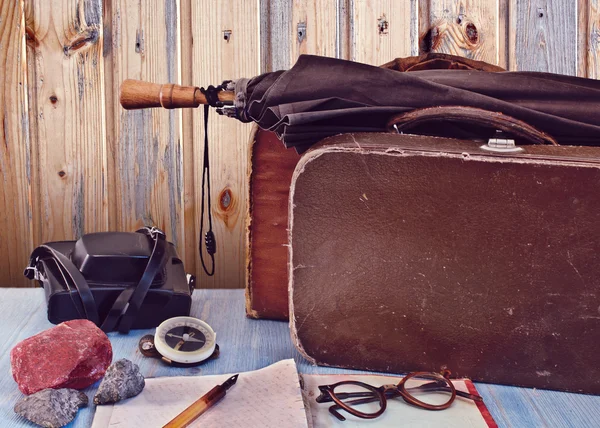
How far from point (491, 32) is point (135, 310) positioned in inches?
40.8

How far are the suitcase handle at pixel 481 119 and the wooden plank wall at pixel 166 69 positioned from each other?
0.62m

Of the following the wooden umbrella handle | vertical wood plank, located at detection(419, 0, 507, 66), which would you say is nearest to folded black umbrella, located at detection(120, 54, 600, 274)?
the wooden umbrella handle

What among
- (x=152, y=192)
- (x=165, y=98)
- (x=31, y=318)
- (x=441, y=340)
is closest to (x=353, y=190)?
(x=441, y=340)

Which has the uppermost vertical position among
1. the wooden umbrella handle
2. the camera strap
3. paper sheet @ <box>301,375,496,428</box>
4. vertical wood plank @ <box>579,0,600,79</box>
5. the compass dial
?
vertical wood plank @ <box>579,0,600,79</box>

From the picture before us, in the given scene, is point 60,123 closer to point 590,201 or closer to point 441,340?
point 441,340

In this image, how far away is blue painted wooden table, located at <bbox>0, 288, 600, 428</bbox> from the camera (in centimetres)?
79

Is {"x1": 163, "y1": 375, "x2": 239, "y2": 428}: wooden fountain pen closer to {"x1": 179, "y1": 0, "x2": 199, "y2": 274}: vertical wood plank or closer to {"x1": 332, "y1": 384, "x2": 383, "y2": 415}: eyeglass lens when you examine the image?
{"x1": 332, "y1": 384, "x2": 383, "y2": 415}: eyeglass lens

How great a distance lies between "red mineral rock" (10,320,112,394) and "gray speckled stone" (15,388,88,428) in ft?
0.09

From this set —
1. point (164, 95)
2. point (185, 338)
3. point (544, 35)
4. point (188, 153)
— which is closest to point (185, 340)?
point (185, 338)

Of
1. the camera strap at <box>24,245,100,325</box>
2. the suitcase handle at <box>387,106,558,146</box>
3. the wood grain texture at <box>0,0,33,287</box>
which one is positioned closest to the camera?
the suitcase handle at <box>387,106,558,146</box>

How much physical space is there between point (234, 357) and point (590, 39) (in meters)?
1.15

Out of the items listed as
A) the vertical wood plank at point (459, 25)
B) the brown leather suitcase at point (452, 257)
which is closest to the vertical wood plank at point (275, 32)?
the vertical wood plank at point (459, 25)

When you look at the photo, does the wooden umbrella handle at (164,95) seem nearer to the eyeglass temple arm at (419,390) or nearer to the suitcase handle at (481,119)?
the suitcase handle at (481,119)

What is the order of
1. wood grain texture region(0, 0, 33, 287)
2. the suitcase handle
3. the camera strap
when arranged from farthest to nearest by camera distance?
wood grain texture region(0, 0, 33, 287) → the camera strap → the suitcase handle
